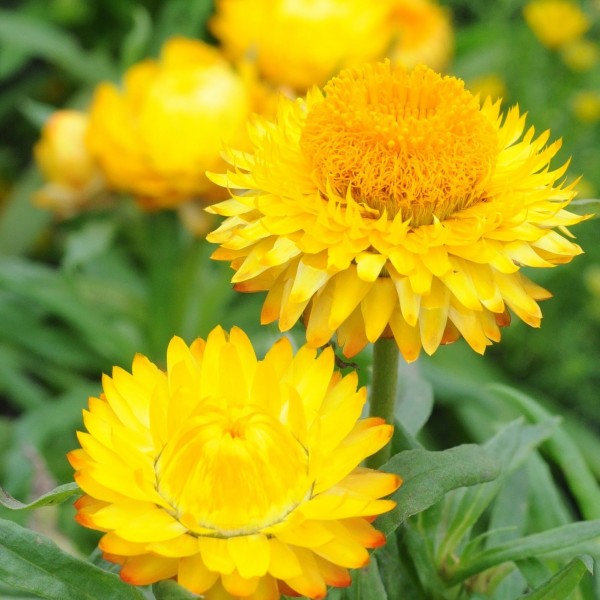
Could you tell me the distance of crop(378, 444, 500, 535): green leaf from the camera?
0.88 m

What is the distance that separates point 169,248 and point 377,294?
4.56 ft

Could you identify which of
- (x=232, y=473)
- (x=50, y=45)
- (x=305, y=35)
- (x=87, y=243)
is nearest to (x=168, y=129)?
(x=87, y=243)

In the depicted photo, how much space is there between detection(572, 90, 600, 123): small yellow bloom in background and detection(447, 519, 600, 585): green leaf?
1715 mm

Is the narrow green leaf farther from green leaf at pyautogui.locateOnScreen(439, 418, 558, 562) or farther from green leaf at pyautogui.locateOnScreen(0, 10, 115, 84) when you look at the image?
green leaf at pyautogui.locateOnScreen(0, 10, 115, 84)

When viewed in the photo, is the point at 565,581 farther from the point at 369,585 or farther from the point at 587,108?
the point at 587,108

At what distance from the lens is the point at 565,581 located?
0.95 meters

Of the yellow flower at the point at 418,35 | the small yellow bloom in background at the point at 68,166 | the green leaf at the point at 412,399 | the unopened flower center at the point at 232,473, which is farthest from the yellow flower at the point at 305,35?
the unopened flower center at the point at 232,473

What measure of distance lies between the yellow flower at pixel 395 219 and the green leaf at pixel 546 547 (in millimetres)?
250

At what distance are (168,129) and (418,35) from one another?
89 centimetres

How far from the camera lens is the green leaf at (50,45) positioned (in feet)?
8.58

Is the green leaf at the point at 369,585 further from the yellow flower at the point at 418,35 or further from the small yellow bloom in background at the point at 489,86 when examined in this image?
the small yellow bloom in background at the point at 489,86

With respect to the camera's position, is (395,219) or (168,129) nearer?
(395,219)

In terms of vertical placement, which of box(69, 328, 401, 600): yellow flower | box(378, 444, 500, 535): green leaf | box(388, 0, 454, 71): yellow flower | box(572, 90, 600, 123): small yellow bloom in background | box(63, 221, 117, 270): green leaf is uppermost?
box(572, 90, 600, 123): small yellow bloom in background

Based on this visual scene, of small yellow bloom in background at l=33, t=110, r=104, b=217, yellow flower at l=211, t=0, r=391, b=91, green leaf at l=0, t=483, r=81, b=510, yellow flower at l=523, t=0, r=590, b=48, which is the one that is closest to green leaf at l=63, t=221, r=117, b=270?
small yellow bloom in background at l=33, t=110, r=104, b=217
